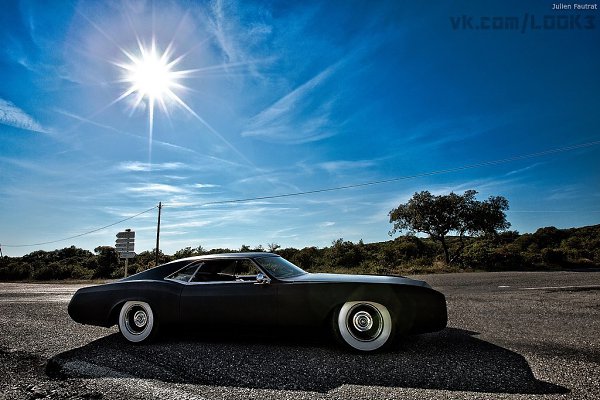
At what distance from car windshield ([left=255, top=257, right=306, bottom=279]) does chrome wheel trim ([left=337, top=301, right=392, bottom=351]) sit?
2.82 feet

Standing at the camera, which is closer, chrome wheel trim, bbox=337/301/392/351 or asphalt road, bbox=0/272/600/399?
asphalt road, bbox=0/272/600/399

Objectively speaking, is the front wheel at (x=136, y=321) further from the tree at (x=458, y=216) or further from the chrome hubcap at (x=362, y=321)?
the tree at (x=458, y=216)

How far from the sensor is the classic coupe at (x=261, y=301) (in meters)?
3.40

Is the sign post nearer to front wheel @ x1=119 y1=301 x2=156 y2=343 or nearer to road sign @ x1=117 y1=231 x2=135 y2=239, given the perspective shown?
road sign @ x1=117 y1=231 x2=135 y2=239

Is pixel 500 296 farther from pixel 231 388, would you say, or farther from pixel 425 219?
pixel 425 219

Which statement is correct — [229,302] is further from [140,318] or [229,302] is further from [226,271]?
[140,318]

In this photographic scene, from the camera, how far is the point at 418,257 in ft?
83.0

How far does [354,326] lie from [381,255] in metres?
21.2

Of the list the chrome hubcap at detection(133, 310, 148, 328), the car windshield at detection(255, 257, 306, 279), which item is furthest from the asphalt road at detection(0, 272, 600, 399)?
the car windshield at detection(255, 257, 306, 279)

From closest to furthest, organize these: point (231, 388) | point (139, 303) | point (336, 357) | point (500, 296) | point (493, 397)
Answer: point (493, 397)
point (231, 388)
point (336, 357)
point (139, 303)
point (500, 296)

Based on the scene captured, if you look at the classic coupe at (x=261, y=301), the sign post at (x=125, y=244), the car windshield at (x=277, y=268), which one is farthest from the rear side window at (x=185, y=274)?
the sign post at (x=125, y=244)

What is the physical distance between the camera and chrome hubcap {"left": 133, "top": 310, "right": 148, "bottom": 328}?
13.6ft

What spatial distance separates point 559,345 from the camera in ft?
11.4

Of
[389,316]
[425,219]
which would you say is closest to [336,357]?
[389,316]
